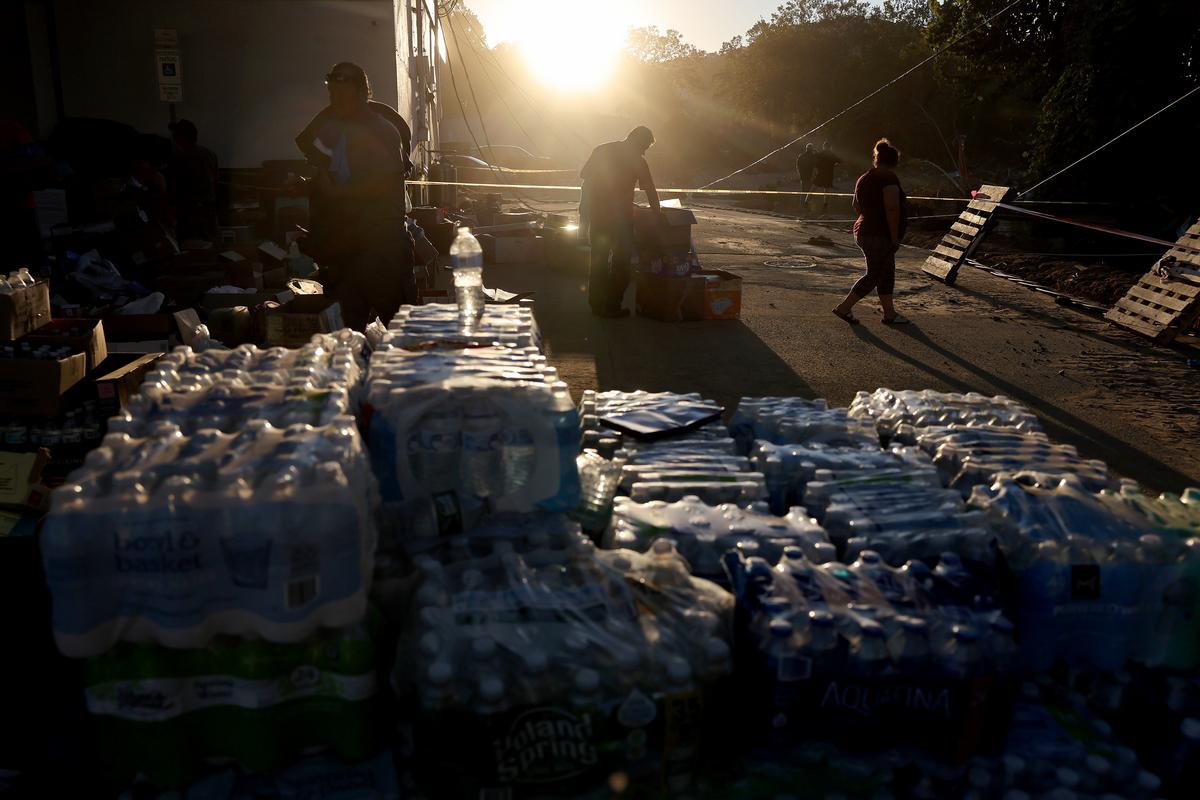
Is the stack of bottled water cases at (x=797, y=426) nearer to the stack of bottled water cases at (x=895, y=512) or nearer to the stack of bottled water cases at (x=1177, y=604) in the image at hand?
the stack of bottled water cases at (x=895, y=512)

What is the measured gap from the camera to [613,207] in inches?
398

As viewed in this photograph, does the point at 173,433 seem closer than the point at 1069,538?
Yes

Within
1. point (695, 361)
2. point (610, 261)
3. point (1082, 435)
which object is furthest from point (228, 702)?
point (610, 261)

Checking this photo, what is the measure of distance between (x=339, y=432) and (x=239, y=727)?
780 millimetres

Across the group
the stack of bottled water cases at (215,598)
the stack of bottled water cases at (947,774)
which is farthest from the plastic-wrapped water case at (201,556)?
the stack of bottled water cases at (947,774)

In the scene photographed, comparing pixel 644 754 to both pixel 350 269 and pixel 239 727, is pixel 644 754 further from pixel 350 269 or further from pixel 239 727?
pixel 350 269

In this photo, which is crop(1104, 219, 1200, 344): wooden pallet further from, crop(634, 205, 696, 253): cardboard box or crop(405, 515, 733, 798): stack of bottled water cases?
crop(405, 515, 733, 798): stack of bottled water cases

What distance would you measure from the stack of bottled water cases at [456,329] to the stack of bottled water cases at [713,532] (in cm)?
95

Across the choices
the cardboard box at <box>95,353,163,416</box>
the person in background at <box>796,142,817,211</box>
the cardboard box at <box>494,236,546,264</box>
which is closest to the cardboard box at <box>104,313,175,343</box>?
the cardboard box at <box>95,353,163,416</box>

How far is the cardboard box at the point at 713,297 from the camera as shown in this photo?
34.2 feet

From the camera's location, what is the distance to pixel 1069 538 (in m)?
2.70

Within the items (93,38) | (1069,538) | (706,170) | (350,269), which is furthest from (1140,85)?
(706,170)

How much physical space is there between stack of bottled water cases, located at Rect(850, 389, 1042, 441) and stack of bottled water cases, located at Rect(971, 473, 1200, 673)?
1402 millimetres

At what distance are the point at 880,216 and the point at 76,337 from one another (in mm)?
8178
